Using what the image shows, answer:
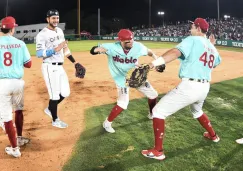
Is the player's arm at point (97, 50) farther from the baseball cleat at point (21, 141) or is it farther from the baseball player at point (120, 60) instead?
the baseball cleat at point (21, 141)

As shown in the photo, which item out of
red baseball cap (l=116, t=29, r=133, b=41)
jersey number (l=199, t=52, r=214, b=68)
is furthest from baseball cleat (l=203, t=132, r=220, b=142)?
red baseball cap (l=116, t=29, r=133, b=41)

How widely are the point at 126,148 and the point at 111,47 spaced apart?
1956mm

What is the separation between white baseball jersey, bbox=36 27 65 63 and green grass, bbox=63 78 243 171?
1595 millimetres

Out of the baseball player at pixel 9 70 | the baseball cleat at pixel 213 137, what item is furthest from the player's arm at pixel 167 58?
the baseball player at pixel 9 70

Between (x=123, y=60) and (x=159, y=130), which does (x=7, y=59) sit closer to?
(x=123, y=60)

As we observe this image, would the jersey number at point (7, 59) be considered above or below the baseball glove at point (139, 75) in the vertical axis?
above

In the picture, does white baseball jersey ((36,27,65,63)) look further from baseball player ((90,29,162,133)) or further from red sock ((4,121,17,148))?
red sock ((4,121,17,148))

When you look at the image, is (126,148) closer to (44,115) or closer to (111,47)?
(111,47)

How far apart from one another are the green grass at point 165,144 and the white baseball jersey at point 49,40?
Result: 5.23ft

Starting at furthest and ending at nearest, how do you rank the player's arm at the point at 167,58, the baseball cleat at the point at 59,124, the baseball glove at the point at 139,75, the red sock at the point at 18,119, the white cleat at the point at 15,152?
1. the baseball cleat at the point at 59,124
2. the red sock at the point at 18,119
3. the white cleat at the point at 15,152
4. the baseball glove at the point at 139,75
5. the player's arm at the point at 167,58

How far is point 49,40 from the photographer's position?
549 centimetres

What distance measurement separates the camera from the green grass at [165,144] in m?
4.17

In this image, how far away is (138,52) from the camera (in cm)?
545

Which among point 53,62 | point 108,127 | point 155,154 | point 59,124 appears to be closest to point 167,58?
point 155,154
